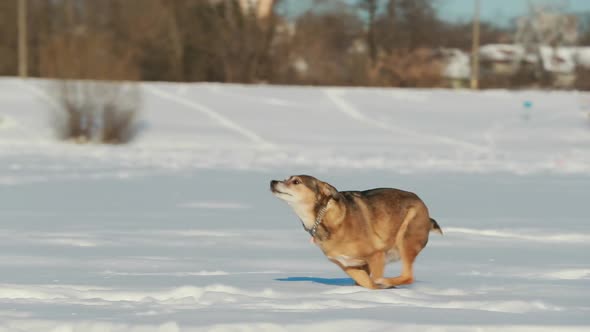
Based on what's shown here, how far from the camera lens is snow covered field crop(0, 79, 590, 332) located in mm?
5648

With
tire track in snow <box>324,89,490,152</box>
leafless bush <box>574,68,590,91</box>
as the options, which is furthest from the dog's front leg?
leafless bush <box>574,68,590,91</box>

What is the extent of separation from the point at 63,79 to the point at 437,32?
29.4m

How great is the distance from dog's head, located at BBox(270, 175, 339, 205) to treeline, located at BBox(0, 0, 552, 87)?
37.3 metres

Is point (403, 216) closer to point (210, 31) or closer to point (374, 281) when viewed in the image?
point (374, 281)

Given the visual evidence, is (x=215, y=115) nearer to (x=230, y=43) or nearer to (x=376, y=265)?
(x=230, y=43)

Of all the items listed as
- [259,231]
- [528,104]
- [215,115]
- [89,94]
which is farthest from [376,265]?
[528,104]

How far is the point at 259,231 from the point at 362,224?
14.1 ft

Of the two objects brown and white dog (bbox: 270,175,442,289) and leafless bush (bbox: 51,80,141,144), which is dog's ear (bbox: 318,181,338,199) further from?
leafless bush (bbox: 51,80,141,144)

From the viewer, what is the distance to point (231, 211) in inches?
500

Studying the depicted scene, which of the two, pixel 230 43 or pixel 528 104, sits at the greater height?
pixel 230 43

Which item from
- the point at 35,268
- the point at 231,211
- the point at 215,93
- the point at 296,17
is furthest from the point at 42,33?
the point at 35,268

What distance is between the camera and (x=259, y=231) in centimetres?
1058

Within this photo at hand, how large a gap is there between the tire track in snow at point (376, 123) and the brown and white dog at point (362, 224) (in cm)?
2197

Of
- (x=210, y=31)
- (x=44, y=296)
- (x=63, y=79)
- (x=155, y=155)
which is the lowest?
(x=44, y=296)
